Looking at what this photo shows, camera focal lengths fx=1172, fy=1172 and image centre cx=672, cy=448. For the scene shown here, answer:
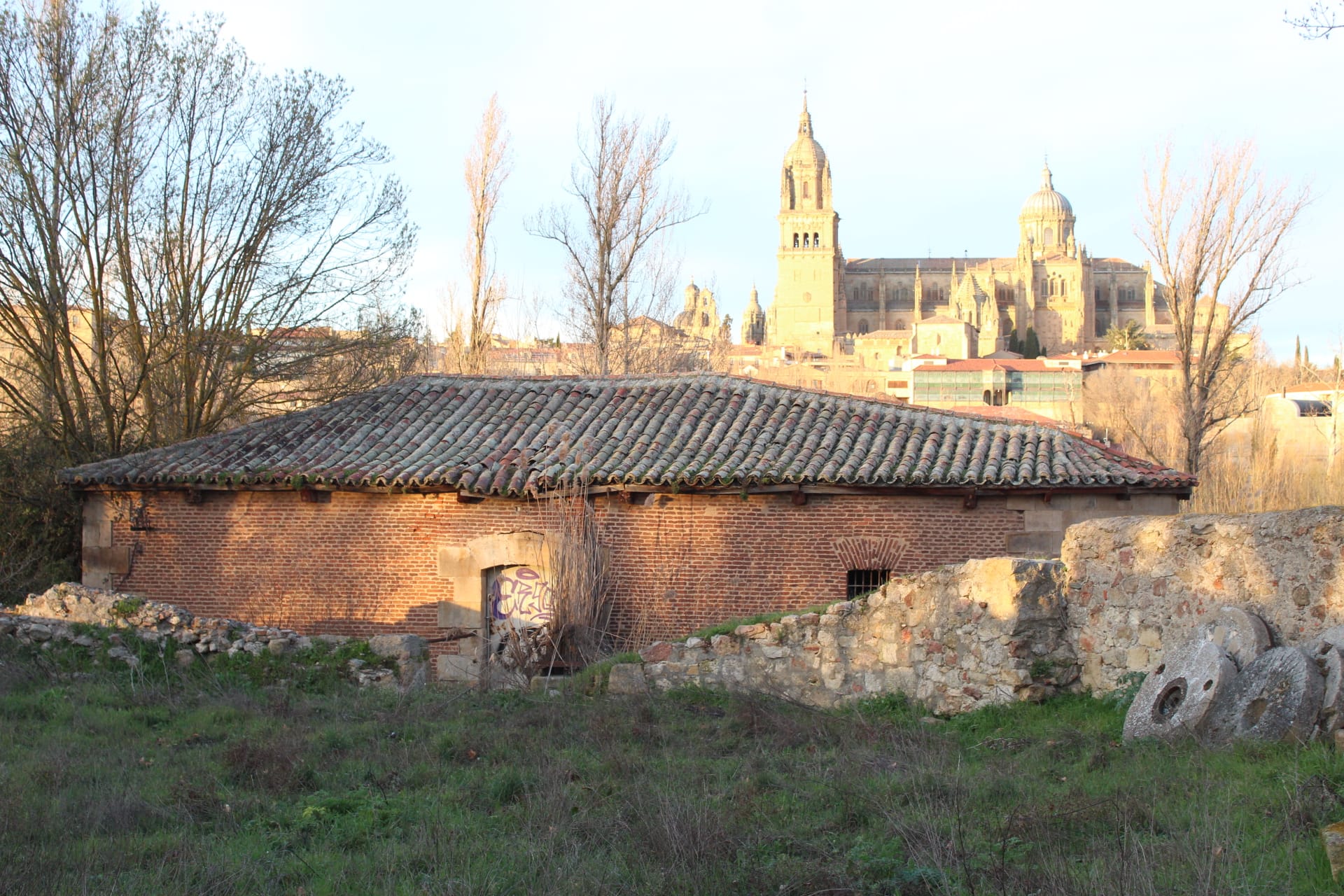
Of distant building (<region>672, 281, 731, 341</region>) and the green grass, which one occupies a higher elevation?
distant building (<region>672, 281, 731, 341</region>)

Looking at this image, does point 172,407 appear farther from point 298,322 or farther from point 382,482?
point 382,482

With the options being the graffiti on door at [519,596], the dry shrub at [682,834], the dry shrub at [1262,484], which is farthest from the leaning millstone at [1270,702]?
the dry shrub at [1262,484]

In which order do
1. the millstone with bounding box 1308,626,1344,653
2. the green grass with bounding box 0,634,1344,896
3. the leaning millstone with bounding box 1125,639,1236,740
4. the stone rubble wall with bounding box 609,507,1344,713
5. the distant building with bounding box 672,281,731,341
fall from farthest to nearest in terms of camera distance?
the distant building with bounding box 672,281,731,341 → the stone rubble wall with bounding box 609,507,1344,713 → the leaning millstone with bounding box 1125,639,1236,740 → the millstone with bounding box 1308,626,1344,653 → the green grass with bounding box 0,634,1344,896

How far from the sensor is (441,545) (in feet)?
46.5

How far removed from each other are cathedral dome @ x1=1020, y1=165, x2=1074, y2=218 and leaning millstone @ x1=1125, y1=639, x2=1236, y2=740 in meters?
155

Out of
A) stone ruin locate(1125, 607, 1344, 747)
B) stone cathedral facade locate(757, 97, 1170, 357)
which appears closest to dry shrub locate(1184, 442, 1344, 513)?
stone ruin locate(1125, 607, 1344, 747)

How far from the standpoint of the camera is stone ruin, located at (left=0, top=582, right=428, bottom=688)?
11.6 m

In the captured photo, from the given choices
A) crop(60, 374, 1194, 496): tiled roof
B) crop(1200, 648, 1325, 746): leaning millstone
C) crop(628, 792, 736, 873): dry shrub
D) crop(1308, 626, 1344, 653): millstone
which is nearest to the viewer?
crop(628, 792, 736, 873): dry shrub

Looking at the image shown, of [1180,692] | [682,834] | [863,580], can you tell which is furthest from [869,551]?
[682,834]

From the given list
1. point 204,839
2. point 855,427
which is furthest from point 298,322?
point 204,839

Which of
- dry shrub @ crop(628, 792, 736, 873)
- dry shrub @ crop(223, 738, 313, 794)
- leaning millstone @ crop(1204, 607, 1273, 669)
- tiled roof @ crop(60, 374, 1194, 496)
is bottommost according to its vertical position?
dry shrub @ crop(223, 738, 313, 794)

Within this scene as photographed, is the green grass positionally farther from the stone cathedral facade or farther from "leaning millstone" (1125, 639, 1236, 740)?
the stone cathedral facade

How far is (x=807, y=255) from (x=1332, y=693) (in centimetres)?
14239

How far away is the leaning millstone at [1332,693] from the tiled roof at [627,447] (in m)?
6.14
